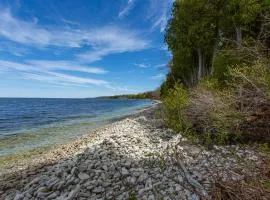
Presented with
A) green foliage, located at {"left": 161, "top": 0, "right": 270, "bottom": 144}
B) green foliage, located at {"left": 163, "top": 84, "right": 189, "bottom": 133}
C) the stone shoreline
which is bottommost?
the stone shoreline

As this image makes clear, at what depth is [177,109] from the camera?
1282cm

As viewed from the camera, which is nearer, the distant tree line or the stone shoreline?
the stone shoreline

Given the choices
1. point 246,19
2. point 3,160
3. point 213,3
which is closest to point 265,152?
point 3,160

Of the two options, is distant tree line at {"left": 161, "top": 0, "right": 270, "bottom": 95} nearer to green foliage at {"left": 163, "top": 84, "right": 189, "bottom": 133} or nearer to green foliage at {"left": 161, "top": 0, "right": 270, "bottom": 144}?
green foliage at {"left": 161, "top": 0, "right": 270, "bottom": 144}

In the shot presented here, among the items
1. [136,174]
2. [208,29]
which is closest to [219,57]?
[208,29]

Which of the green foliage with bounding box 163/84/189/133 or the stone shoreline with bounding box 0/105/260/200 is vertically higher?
the green foliage with bounding box 163/84/189/133

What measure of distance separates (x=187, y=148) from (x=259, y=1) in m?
14.7

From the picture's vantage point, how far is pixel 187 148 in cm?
954

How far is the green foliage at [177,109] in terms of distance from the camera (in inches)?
488

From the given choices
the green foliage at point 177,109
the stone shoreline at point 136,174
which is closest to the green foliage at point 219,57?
the green foliage at point 177,109

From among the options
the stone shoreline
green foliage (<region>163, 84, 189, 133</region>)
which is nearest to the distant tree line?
green foliage (<region>163, 84, 189, 133</region>)

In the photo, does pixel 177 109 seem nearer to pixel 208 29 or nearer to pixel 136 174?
pixel 136 174

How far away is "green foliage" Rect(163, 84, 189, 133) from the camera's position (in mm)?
12383

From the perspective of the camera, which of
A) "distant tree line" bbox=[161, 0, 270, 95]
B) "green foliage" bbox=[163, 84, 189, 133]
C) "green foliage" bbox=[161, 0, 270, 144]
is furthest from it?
"distant tree line" bbox=[161, 0, 270, 95]
